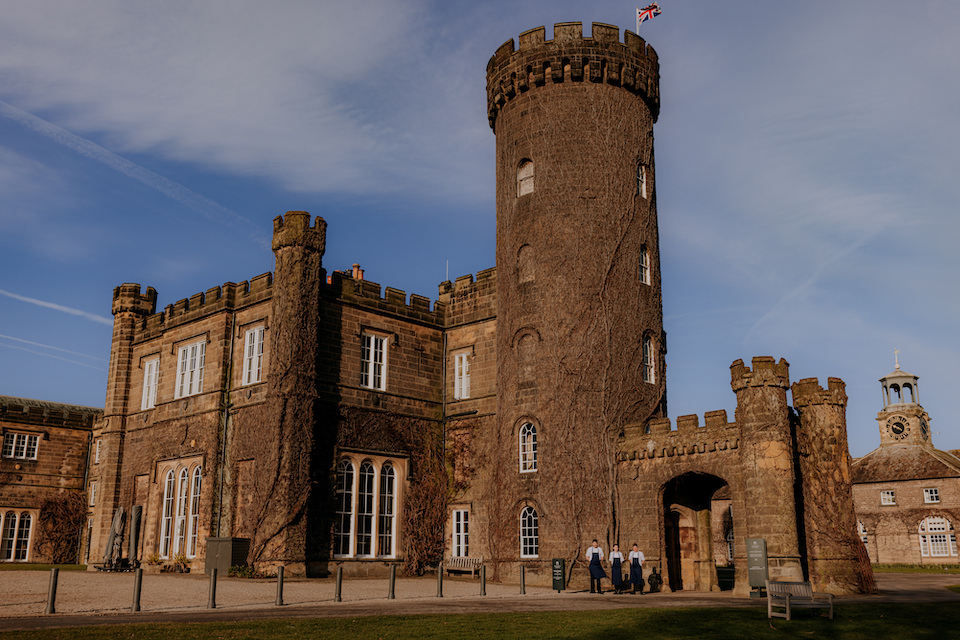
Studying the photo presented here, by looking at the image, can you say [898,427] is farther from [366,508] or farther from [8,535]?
[8,535]

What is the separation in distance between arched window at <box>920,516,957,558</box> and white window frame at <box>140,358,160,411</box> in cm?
4552

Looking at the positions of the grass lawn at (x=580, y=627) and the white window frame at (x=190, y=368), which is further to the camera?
the white window frame at (x=190, y=368)

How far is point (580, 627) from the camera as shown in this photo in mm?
12477

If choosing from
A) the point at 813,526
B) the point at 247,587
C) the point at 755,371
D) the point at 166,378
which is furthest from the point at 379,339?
the point at 813,526

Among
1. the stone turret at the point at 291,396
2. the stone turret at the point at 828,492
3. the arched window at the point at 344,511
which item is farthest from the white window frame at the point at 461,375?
the stone turret at the point at 828,492

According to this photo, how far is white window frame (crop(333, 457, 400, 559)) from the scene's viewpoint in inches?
984

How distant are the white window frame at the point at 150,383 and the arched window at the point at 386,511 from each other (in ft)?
32.0

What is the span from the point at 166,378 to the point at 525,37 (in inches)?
683

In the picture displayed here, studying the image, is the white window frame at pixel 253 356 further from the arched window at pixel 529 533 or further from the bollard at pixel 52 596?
the bollard at pixel 52 596

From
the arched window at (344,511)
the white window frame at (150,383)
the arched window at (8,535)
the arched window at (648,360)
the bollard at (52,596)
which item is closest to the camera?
the bollard at (52,596)

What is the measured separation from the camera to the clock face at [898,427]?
65.0m

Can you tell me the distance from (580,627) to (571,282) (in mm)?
14199

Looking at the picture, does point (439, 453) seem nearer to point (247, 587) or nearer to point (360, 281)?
point (360, 281)

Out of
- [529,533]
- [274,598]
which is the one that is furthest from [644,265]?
[274,598]
